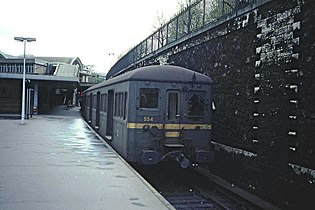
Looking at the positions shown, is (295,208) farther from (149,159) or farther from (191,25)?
(191,25)

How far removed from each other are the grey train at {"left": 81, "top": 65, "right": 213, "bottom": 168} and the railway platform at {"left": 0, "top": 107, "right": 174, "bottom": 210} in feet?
2.64

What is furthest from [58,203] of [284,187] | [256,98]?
[256,98]

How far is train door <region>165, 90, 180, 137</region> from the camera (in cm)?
1055

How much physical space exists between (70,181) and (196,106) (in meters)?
4.35

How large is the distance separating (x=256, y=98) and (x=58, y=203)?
5.97 meters

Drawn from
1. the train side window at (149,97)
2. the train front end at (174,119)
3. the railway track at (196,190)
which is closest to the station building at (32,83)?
the railway track at (196,190)

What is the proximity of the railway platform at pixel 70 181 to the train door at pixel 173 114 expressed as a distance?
4.98 feet

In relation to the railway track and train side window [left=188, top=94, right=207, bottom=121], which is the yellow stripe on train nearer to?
train side window [left=188, top=94, right=207, bottom=121]

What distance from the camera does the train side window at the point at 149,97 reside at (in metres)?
10.6

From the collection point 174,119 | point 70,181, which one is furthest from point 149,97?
point 70,181

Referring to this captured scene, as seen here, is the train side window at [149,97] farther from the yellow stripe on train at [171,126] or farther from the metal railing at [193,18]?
the metal railing at [193,18]

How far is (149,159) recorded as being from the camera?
10086 mm

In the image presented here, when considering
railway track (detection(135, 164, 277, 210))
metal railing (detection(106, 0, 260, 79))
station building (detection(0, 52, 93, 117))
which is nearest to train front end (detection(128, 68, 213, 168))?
railway track (detection(135, 164, 277, 210))

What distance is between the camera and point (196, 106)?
1094 cm
